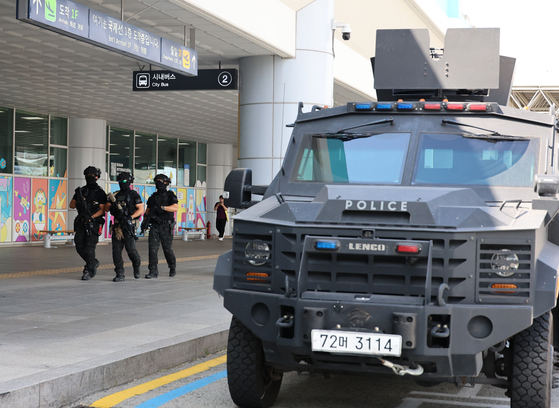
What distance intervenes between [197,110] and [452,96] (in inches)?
650

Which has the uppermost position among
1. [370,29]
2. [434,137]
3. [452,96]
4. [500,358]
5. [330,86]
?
[370,29]

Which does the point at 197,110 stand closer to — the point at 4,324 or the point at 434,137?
the point at 4,324

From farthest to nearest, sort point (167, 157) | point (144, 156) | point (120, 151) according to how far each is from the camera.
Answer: point (167, 157) → point (144, 156) → point (120, 151)

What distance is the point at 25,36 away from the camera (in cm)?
1291

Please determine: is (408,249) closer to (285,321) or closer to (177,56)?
(285,321)

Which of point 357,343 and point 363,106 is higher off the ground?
point 363,106

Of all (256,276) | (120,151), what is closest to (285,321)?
(256,276)

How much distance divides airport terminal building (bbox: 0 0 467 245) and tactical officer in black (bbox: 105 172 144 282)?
2401 mm

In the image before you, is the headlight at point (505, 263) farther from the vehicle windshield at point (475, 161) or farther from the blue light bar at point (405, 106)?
the blue light bar at point (405, 106)

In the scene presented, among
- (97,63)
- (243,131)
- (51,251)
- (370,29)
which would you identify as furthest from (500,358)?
(51,251)

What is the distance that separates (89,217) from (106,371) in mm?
6930

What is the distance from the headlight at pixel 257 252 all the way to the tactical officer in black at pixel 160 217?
8235 mm

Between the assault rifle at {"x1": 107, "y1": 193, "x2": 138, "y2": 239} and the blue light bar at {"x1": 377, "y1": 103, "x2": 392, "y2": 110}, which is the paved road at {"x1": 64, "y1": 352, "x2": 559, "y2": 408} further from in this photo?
the assault rifle at {"x1": 107, "y1": 193, "x2": 138, "y2": 239}

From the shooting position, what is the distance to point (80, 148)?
24.4m
